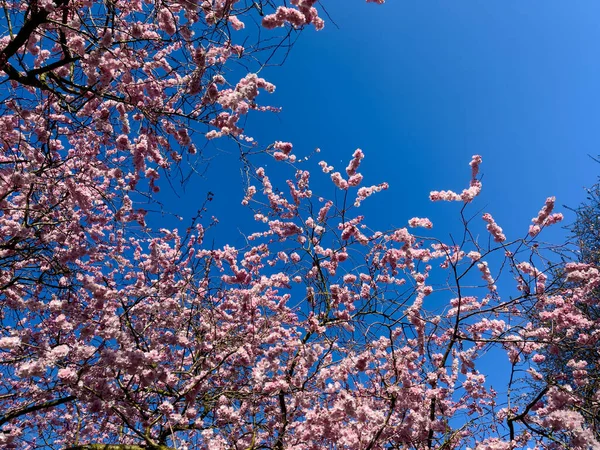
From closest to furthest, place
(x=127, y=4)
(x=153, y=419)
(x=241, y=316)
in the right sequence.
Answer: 1. (x=127, y=4)
2. (x=153, y=419)
3. (x=241, y=316)

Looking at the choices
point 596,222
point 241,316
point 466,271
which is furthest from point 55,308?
point 596,222

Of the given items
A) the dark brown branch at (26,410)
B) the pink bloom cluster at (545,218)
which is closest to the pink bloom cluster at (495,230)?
the pink bloom cluster at (545,218)

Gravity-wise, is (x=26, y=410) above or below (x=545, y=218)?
below

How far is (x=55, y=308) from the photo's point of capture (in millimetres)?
3791

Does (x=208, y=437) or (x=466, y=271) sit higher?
(x=466, y=271)

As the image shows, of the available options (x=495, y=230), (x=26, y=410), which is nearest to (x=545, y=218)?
(x=495, y=230)

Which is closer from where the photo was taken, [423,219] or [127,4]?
[127,4]

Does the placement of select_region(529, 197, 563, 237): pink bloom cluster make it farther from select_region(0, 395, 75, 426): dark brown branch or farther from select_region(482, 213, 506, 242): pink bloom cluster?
select_region(0, 395, 75, 426): dark brown branch

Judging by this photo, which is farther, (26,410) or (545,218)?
(545,218)

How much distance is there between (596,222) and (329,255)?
966cm

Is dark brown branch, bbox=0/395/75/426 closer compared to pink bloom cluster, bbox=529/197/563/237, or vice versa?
dark brown branch, bbox=0/395/75/426

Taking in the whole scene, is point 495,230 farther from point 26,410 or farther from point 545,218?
point 26,410

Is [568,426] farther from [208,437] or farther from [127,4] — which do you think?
[127,4]

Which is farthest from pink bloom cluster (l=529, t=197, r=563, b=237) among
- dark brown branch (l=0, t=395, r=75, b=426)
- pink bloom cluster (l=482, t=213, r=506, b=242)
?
dark brown branch (l=0, t=395, r=75, b=426)
